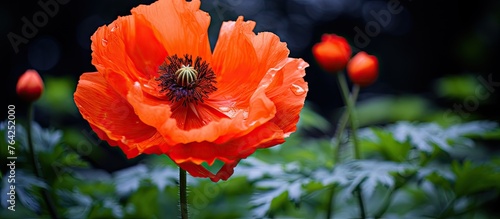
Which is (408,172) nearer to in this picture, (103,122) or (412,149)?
(412,149)

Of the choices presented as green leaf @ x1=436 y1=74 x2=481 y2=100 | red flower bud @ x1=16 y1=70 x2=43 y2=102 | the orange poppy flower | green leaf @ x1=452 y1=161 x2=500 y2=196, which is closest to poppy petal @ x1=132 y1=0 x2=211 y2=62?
the orange poppy flower

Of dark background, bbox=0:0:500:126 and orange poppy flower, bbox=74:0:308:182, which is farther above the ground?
dark background, bbox=0:0:500:126

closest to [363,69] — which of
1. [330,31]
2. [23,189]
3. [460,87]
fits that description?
[23,189]

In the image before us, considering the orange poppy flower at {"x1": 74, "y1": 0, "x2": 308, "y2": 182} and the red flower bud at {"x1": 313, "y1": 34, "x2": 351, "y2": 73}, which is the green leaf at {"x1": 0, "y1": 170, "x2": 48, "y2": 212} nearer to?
the orange poppy flower at {"x1": 74, "y1": 0, "x2": 308, "y2": 182}

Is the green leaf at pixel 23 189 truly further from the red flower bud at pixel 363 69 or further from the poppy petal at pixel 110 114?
the red flower bud at pixel 363 69

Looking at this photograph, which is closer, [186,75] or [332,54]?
[186,75]

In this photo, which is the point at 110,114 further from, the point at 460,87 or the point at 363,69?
the point at 460,87
